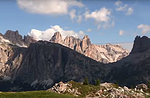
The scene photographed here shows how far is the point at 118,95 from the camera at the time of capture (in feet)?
442

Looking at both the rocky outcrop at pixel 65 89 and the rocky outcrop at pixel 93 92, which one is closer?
the rocky outcrop at pixel 93 92

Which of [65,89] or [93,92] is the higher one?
[65,89]

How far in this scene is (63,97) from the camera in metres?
102

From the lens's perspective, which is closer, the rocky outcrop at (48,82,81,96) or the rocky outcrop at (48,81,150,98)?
the rocky outcrop at (48,81,150,98)

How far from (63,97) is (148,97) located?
57.9 meters

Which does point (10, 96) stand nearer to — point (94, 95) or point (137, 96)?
point (94, 95)

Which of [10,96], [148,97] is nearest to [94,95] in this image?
[148,97]

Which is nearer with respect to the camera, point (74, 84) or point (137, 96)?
point (137, 96)

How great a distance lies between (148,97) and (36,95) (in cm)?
6574

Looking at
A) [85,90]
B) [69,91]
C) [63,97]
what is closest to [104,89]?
[85,90]

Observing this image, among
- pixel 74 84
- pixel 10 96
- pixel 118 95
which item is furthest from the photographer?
pixel 74 84

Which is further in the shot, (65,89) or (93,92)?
(65,89)

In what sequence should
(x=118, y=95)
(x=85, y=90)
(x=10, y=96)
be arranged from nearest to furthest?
(x=10, y=96) → (x=118, y=95) → (x=85, y=90)

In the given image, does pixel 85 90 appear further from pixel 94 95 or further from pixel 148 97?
pixel 148 97
